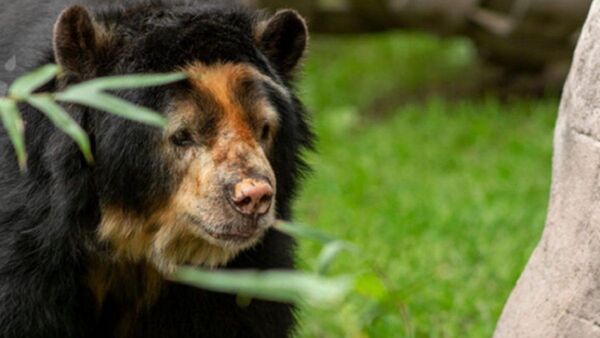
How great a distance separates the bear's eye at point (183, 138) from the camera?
14.6 ft

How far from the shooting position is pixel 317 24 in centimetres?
1023

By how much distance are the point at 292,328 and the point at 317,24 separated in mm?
5261

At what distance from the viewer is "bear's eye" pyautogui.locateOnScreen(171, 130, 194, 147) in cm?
445

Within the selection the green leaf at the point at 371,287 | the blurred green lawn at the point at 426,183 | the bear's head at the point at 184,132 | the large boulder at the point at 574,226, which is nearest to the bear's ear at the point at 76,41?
the bear's head at the point at 184,132

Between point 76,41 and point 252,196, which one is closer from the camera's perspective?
point 252,196

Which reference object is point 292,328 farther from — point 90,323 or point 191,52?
point 191,52

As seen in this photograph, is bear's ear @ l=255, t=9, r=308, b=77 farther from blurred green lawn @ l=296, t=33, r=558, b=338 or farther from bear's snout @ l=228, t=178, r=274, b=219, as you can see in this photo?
blurred green lawn @ l=296, t=33, r=558, b=338

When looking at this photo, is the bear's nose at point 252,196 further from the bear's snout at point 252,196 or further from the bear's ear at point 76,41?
the bear's ear at point 76,41

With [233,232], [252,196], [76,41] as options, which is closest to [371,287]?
[252,196]

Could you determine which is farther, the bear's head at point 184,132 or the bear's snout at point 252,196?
the bear's head at point 184,132

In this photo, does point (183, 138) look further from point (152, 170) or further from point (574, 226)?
point (574, 226)

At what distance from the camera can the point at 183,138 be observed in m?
4.47

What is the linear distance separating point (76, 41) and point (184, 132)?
1.58 feet

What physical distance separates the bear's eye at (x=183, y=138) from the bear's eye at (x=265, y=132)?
0.91ft
